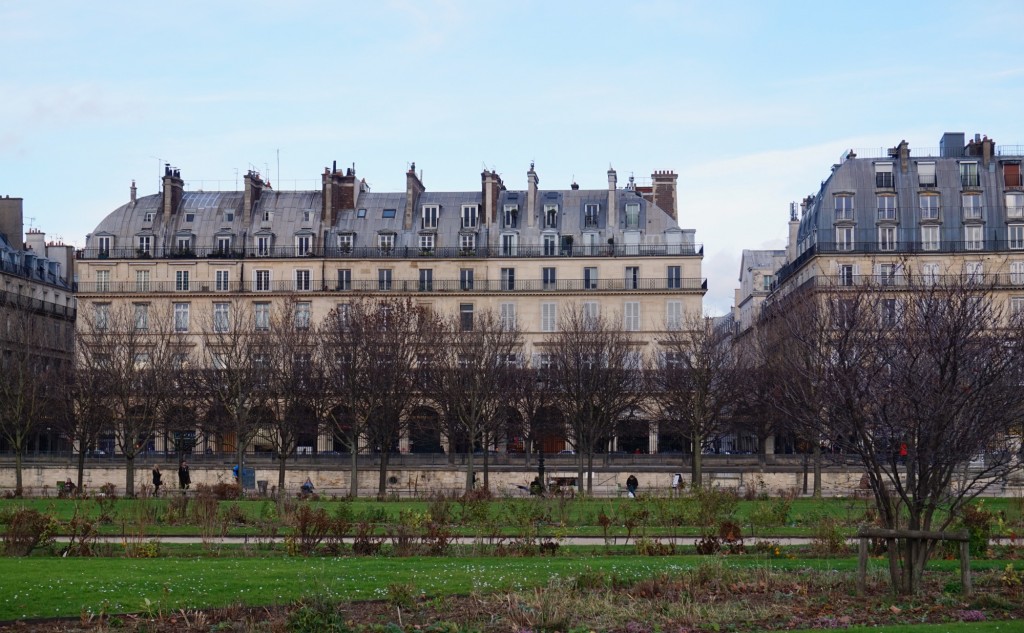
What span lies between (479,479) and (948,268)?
26969mm

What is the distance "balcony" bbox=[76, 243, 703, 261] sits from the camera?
7181 centimetres

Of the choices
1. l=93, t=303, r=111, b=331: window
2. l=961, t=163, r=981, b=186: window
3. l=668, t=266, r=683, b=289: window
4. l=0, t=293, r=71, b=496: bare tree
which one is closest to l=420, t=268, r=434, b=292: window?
l=668, t=266, r=683, b=289: window

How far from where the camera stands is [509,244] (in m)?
72.6

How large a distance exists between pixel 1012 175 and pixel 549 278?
25.8 m

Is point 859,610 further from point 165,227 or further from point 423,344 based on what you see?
point 165,227

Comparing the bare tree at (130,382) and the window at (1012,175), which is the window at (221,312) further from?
the window at (1012,175)

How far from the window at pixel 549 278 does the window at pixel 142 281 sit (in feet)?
75.6

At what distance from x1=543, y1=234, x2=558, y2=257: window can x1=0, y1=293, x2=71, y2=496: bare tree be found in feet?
90.4

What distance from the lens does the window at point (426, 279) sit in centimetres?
7188

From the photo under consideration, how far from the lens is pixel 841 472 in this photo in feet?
168

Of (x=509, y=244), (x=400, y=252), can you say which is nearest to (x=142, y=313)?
(x=400, y=252)

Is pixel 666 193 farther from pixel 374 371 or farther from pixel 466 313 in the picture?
pixel 374 371

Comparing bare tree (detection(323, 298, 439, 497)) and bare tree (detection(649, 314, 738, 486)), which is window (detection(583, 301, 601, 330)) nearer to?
bare tree (detection(649, 314, 738, 486))

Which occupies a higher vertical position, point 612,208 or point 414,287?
point 612,208
